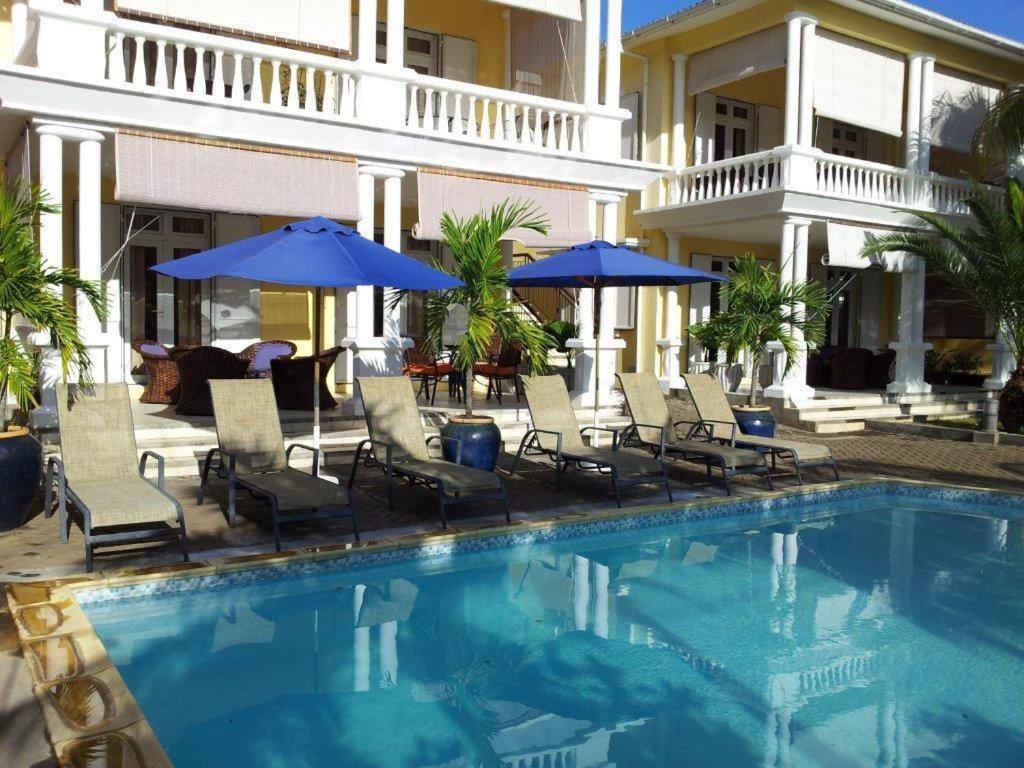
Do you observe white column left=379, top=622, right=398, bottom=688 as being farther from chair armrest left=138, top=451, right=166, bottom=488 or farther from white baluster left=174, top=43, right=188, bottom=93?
white baluster left=174, top=43, right=188, bottom=93

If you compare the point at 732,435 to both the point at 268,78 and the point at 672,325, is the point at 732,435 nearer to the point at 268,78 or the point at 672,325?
the point at 672,325

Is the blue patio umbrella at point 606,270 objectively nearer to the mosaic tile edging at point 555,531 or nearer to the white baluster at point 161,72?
the mosaic tile edging at point 555,531

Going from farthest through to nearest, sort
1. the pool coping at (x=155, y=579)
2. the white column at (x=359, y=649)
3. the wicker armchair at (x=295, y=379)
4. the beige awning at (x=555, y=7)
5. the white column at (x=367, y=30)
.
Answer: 1. the beige awning at (x=555, y=7)
2. the white column at (x=367, y=30)
3. the wicker armchair at (x=295, y=379)
4. the white column at (x=359, y=649)
5. the pool coping at (x=155, y=579)

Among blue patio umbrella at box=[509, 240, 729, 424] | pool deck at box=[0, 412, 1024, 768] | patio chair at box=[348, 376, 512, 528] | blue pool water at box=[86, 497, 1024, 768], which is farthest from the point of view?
blue patio umbrella at box=[509, 240, 729, 424]

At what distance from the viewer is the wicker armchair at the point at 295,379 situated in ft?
34.2

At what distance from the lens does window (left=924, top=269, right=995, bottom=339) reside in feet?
60.6

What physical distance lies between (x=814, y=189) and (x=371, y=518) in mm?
10656

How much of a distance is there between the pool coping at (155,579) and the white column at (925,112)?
912 cm

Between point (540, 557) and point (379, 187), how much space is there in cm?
743

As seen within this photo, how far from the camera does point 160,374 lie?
11234 mm

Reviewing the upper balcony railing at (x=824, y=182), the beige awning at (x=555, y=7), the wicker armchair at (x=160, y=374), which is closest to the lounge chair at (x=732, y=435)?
the upper balcony railing at (x=824, y=182)

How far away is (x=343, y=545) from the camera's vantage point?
244 inches

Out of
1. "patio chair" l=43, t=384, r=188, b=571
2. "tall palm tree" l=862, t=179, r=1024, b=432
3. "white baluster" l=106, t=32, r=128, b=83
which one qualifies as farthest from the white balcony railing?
"tall palm tree" l=862, t=179, r=1024, b=432

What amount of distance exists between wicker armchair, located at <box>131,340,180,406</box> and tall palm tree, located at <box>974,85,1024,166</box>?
14.2 m
